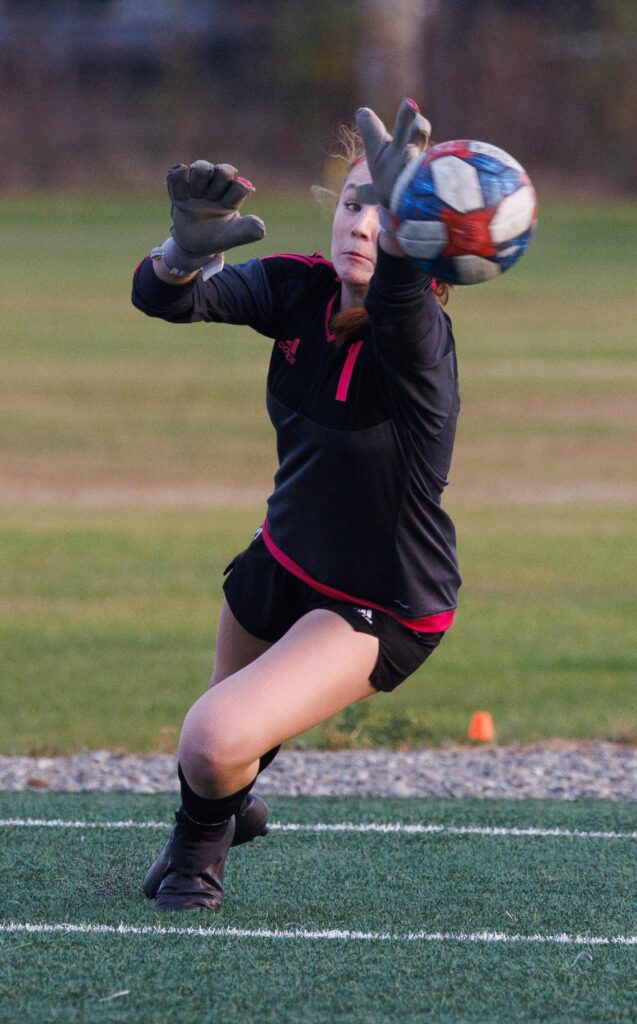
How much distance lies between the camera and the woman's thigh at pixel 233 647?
206 inches

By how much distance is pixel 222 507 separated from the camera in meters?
17.7

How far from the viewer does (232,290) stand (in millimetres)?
4977

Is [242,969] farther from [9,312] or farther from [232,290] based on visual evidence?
[9,312]

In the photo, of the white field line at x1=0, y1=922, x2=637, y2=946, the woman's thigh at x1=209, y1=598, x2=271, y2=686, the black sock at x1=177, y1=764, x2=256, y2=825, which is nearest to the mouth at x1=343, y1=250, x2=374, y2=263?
the woman's thigh at x1=209, y1=598, x2=271, y2=686

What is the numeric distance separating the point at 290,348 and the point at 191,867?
1430 mm

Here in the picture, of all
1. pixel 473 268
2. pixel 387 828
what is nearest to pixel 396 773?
pixel 387 828

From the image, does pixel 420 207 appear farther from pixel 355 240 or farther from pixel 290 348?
pixel 290 348

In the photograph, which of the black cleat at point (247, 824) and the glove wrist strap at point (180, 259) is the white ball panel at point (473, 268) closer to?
the glove wrist strap at point (180, 259)

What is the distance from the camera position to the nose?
190 inches

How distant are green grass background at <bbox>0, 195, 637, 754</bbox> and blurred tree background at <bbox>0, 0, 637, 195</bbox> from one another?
12385 mm

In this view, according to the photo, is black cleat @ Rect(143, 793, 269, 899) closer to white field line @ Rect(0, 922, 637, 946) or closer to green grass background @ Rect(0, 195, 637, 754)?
white field line @ Rect(0, 922, 637, 946)

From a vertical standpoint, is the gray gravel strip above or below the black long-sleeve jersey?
below

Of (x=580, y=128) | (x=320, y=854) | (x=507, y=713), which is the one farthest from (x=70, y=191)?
(x=320, y=854)

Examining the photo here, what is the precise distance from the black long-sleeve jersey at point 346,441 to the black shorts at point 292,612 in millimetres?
43
